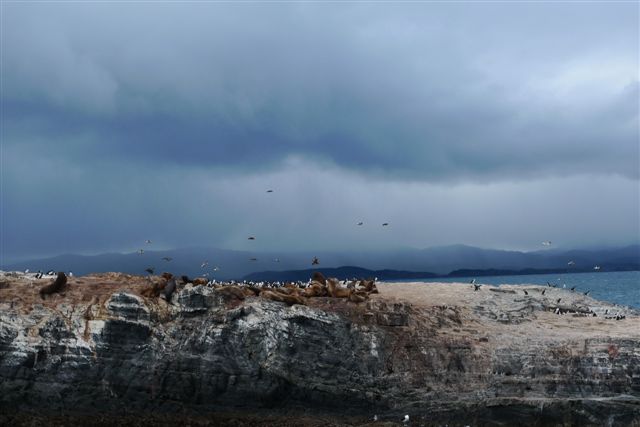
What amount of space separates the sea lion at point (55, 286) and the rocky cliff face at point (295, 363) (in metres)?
0.59

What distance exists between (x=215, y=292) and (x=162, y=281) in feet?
9.11

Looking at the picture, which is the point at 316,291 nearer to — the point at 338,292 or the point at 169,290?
the point at 338,292

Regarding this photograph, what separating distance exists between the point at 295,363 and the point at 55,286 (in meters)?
12.1

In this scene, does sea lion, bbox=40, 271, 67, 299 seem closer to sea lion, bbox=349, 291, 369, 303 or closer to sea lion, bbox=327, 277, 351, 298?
sea lion, bbox=327, 277, 351, 298

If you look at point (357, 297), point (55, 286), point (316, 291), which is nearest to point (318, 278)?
point (316, 291)

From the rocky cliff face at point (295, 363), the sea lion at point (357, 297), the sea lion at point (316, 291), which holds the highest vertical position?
the sea lion at point (316, 291)

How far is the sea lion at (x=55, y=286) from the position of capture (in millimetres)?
27906

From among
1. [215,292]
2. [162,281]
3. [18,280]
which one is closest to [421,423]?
[215,292]

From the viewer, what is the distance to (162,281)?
28.8 m

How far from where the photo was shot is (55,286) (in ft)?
92.4

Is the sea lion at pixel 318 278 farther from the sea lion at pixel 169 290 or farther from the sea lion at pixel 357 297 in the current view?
the sea lion at pixel 169 290

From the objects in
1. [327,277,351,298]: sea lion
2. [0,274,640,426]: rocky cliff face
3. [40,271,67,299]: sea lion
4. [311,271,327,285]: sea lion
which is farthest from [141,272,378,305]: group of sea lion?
[40,271,67,299]: sea lion

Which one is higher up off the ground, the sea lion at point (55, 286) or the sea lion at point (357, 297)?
the sea lion at point (55, 286)

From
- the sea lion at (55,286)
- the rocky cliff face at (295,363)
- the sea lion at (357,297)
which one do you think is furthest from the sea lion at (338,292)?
the sea lion at (55,286)
